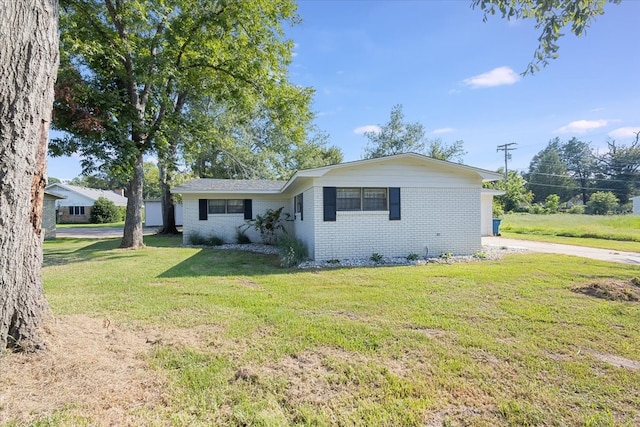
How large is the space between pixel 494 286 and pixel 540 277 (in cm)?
158

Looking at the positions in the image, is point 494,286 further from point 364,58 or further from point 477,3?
point 364,58

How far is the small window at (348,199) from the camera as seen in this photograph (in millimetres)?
9359

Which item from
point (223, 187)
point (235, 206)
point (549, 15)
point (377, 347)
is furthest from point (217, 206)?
point (549, 15)

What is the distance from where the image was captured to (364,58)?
12.3 m

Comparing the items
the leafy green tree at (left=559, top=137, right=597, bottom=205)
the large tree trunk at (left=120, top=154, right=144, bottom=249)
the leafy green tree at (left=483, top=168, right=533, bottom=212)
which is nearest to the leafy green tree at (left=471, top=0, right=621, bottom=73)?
the large tree trunk at (left=120, top=154, right=144, bottom=249)

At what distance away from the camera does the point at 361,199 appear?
9.52 meters

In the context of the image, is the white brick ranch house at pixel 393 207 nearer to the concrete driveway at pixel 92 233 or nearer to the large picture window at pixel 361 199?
the large picture window at pixel 361 199

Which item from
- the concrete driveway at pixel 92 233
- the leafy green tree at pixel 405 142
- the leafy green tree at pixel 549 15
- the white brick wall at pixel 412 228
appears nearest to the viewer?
the leafy green tree at pixel 549 15

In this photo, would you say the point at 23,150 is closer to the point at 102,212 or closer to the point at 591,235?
the point at 591,235

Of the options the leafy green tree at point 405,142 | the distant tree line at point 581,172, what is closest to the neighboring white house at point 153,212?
the leafy green tree at point 405,142

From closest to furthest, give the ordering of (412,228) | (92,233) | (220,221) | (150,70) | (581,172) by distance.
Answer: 1. (412,228)
2. (150,70)
3. (220,221)
4. (92,233)
5. (581,172)

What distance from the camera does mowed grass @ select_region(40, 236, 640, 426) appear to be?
7.81 ft

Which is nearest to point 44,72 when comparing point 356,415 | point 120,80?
point 356,415

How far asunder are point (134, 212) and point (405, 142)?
2664 cm
